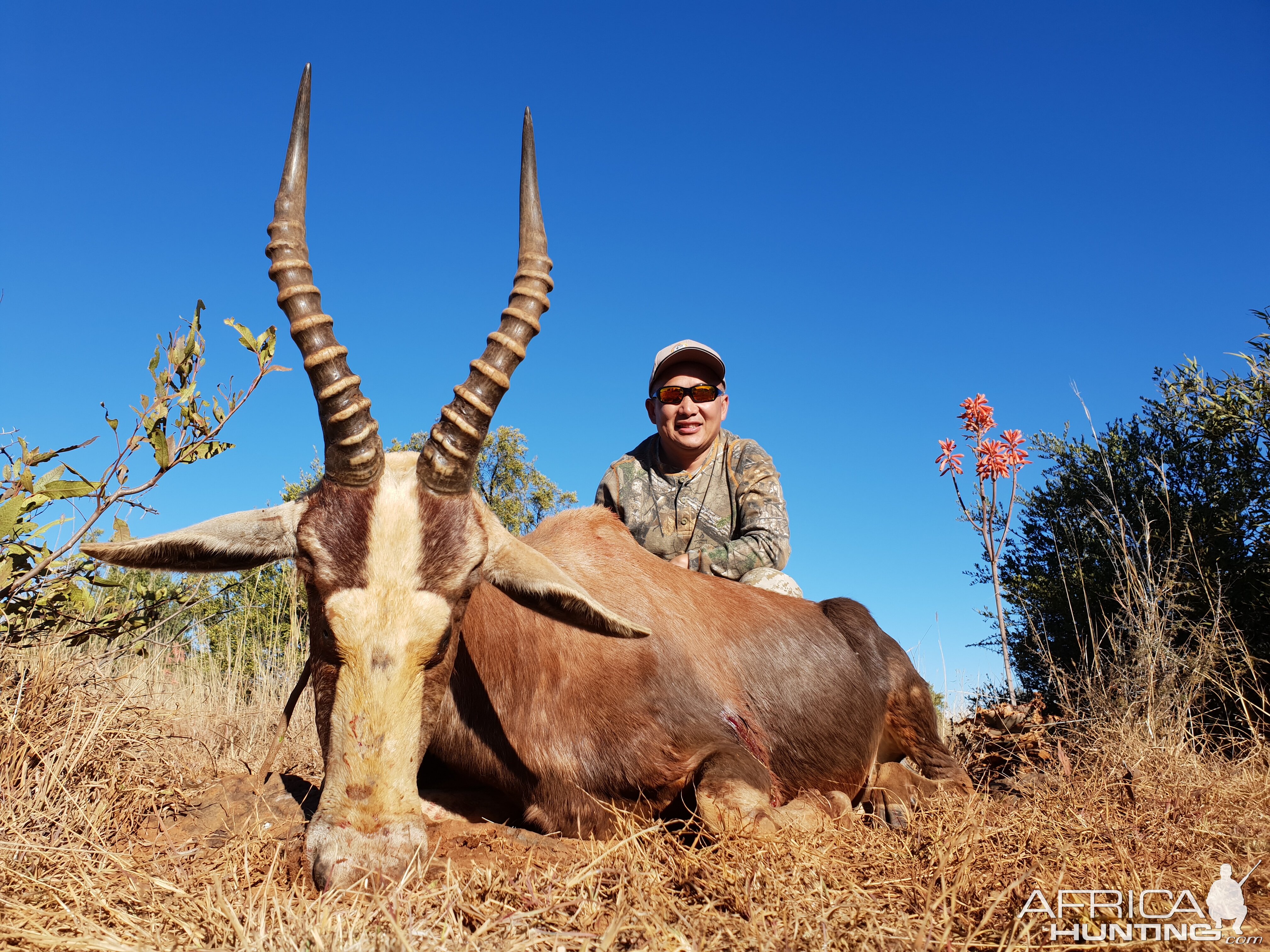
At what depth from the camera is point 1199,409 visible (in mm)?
10734

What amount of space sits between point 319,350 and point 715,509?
4591mm

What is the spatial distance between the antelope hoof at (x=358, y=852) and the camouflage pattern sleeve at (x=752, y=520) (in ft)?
14.4

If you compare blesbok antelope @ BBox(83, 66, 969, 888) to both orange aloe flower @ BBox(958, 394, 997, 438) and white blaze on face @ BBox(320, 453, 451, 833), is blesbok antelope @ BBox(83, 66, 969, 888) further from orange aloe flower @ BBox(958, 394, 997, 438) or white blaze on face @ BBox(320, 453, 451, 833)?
orange aloe flower @ BBox(958, 394, 997, 438)

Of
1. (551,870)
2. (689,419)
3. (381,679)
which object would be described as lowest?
(551,870)

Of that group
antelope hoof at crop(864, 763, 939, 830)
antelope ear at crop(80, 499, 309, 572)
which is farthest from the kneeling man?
antelope ear at crop(80, 499, 309, 572)

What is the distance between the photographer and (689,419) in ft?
24.9

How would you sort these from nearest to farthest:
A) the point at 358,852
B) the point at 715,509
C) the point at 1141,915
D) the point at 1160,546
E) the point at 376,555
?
the point at 1141,915
the point at 358,852
the point at 376,555
the point at 715,509
the point at 1160,546

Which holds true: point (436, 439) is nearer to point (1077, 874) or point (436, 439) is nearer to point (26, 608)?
point (26, 608)

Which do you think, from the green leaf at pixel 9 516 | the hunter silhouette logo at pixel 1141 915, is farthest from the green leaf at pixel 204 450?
the hunter silhouette logo at pixel 1141 915

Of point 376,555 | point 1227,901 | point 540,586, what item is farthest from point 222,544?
point 1227,901

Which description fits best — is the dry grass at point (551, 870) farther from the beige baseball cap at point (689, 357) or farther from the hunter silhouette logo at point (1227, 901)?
the beige baseball cap at point (689, 357)

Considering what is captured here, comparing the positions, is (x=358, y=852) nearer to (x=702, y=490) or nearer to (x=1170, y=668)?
A: (x=702, y=490)

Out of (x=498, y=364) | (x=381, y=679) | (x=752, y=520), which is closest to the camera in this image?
(x=381, y=679)

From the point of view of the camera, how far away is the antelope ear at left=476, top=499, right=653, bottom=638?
368 cm
